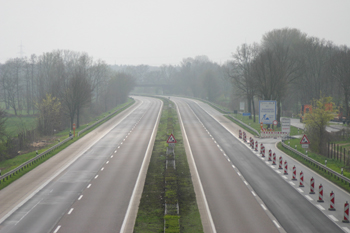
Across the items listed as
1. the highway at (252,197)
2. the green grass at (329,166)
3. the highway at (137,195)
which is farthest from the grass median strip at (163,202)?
the green grass at (329,166)

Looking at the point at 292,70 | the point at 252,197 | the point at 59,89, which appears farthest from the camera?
the point at 59,89

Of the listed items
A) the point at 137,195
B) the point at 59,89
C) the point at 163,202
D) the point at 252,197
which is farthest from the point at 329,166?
the point at 59,89

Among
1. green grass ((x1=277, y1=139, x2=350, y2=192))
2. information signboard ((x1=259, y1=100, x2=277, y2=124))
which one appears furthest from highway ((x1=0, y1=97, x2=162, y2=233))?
information signboard ((x1=259, y1=100, x2=277, y2=124))

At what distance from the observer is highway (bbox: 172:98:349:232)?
56.2 feet

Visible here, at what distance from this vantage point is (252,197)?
854 inches

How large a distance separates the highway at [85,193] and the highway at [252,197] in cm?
455

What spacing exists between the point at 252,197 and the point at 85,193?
976 cm

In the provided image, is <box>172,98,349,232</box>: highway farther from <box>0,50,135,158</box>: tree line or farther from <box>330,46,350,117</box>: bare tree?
<box>330,46,350,117</box>: bare tree

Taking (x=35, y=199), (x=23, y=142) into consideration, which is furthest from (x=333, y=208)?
(x=23, y=142)

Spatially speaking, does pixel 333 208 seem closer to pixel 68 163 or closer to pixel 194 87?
pixel 68 163

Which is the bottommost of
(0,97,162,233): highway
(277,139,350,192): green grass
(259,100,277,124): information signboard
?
(0,97,162,233): highway

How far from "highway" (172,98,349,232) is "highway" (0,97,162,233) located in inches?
179

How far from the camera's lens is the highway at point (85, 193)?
17317 mm

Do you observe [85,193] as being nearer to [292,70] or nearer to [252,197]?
[252,197]
